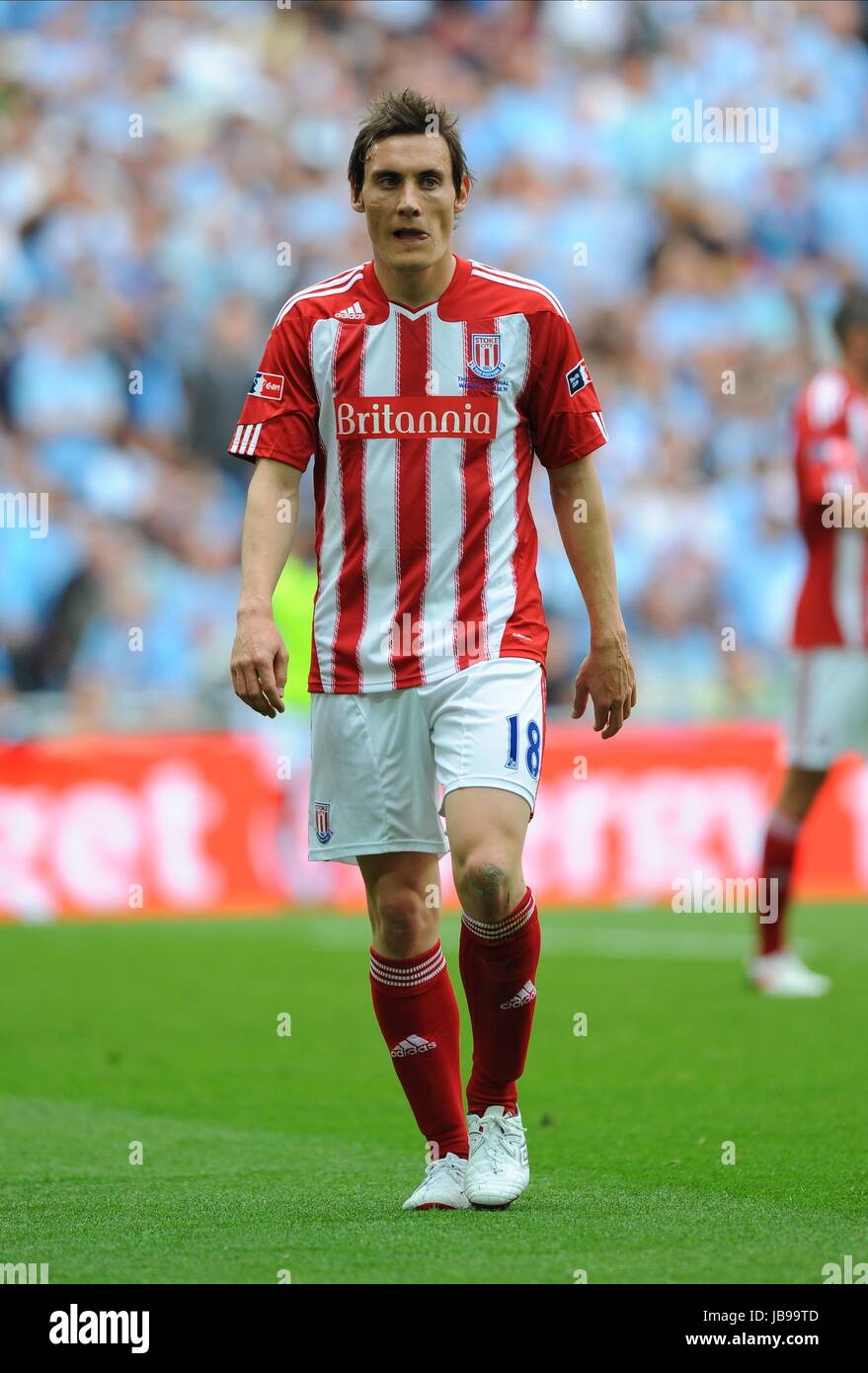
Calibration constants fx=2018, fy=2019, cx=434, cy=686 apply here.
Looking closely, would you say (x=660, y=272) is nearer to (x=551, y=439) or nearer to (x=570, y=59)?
(x=570, y=59)

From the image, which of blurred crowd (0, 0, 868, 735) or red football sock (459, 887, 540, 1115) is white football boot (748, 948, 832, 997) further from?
blurred crowd (0, 0, 868, 735)

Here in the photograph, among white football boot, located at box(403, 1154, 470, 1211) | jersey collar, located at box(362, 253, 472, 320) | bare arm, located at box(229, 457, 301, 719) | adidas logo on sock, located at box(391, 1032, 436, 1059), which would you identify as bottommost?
white football boot, located at box(403, 1154, 470, 1211)

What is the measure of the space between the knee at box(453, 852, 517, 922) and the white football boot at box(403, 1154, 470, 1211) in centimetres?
56

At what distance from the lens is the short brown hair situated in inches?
168

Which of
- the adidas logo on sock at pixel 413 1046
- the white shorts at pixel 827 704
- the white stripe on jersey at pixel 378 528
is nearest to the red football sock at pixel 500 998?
the adidas logo on sock at pixel 413 1046

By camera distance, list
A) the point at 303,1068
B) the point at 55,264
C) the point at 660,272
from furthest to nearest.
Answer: the point at 660,272, the point at 55,264, the point at 303,1068

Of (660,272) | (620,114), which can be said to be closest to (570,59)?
(620,114)

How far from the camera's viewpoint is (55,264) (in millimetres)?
15289

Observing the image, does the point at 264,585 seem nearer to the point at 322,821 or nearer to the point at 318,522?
the point at 318,522

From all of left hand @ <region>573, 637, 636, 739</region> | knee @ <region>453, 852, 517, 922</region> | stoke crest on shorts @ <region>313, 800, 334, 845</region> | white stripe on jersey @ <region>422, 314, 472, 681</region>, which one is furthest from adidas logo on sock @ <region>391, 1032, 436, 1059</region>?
white stripe on jersey @ <region>422, 314, 472, 681</region>

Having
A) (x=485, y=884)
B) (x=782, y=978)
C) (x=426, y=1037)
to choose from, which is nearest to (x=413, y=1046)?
(x=426, y=1037)

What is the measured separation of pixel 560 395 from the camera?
172 inches

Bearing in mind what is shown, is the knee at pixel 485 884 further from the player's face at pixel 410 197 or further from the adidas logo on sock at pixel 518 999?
the player's face at pixel 410 197

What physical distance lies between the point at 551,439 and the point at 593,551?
27 centimetres
